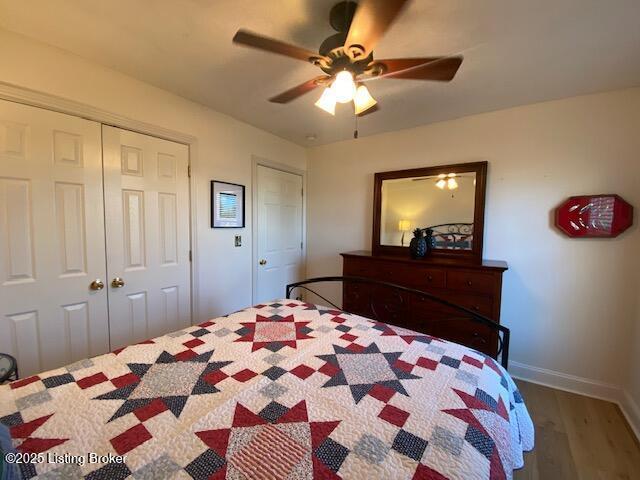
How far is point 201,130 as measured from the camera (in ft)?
7.84

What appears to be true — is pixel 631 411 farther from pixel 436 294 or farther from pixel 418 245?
pixel 418 245

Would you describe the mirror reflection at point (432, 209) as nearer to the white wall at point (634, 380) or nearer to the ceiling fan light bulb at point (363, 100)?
the white wall at point (634, 380)

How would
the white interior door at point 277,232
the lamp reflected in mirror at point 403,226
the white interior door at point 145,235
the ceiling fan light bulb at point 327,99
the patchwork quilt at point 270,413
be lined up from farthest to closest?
the white interior door at point 277,232 → the lamp reflected in mirror at point 403,226 → the white interior door at point 145,235 → the ceiling fan light bulb at point 327,99 → the patchwork quilt at point 270,413

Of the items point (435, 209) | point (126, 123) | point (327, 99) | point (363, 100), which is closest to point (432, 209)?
point (435, 209)

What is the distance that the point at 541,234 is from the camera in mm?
2256

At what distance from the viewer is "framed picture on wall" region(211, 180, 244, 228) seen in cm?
252

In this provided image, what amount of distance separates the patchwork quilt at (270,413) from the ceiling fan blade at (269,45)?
144 cm

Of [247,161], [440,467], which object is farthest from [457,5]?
[247,161]

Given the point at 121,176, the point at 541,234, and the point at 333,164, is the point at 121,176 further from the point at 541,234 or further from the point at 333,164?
the point at 541,234

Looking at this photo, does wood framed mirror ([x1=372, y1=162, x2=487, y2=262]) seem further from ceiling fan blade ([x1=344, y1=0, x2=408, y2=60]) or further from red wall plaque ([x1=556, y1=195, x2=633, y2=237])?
ceiling fan blade ([x1=344, y1=0, x2=408, y2=60])

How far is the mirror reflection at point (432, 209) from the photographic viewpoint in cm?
250

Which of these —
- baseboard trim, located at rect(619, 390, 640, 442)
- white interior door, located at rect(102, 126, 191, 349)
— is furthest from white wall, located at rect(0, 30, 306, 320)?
baseboard trim, located at rect(619, 390, 640, 442)

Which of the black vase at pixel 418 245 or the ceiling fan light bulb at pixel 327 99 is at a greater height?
the ceiling fan light bulb at pixel 327 99

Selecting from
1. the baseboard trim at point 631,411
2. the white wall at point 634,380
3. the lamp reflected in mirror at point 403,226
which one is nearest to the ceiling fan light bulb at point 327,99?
the lamp reflected in mirror at point 403,226
